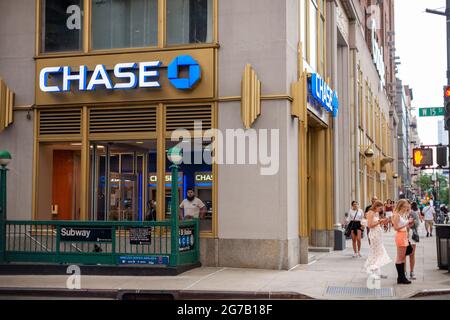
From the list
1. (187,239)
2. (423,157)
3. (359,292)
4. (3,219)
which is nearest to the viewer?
(359,292)

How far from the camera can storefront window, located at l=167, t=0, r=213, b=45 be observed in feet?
52.7

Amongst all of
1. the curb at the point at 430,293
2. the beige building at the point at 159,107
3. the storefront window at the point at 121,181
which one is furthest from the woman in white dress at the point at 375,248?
the storefront window at the point at 121,181

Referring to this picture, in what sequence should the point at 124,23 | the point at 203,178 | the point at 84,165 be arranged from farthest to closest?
1. the point at 124,23
2. the point at 84,165
3. the point at 203,178

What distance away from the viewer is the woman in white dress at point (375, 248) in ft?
43.7

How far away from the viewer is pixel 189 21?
53.2ft

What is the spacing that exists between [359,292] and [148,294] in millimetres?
4126

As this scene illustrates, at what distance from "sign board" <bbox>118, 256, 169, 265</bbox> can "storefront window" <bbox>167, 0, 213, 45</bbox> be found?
5.68m

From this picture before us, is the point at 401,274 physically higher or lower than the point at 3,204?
lower

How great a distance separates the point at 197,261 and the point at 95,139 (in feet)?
14.1

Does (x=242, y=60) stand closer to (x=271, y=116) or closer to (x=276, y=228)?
(x=271, y=116)

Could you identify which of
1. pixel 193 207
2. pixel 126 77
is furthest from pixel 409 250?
pixel 126 77

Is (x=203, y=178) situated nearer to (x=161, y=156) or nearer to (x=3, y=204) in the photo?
(x=161, y=156)

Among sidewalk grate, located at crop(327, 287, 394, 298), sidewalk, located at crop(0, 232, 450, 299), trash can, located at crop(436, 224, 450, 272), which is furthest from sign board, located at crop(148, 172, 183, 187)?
trash can, located at crop(436, 224, 450, 272)
